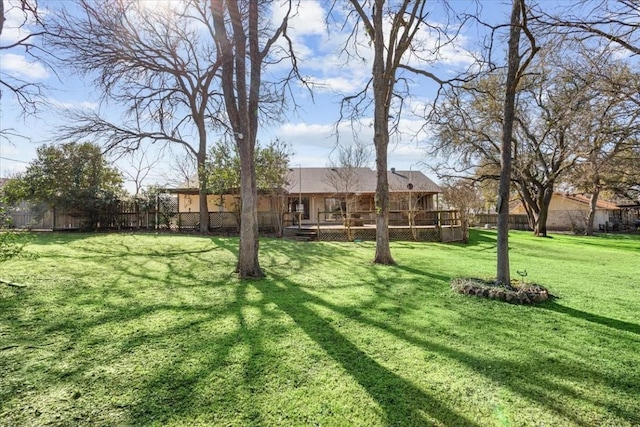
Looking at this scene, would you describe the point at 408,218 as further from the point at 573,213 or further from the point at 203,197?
the point at 573,213

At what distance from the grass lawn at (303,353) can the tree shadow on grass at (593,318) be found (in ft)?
0.10

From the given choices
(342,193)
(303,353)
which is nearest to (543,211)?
(342,193)

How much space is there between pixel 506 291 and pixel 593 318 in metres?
1.12

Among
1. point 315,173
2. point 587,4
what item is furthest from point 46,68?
point 315,173

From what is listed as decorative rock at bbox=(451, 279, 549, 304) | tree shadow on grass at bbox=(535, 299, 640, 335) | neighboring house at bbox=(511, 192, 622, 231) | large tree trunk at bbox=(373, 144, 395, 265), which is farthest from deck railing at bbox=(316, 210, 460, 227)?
neighboring house at bbox=(511, 192, 622, 231)

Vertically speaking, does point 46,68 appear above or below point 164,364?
above

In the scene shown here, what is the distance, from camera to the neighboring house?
3142 cm

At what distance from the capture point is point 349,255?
9758 mm

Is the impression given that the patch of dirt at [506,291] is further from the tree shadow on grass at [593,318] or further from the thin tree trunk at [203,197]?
the thin tree trunk at [203,197]

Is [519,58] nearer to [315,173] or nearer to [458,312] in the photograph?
[458,312]

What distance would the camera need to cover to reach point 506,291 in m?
5.34

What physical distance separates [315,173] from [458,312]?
75.7 ft

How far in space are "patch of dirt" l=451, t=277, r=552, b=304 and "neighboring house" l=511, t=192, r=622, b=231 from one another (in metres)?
29.7

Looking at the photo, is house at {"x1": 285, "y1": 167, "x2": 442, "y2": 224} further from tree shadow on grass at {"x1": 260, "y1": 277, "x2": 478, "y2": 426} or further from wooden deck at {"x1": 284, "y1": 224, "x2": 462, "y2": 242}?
tree shadow on grass at {"x1": 260, "y1": 277, "x2": 478, "y2": 426}
